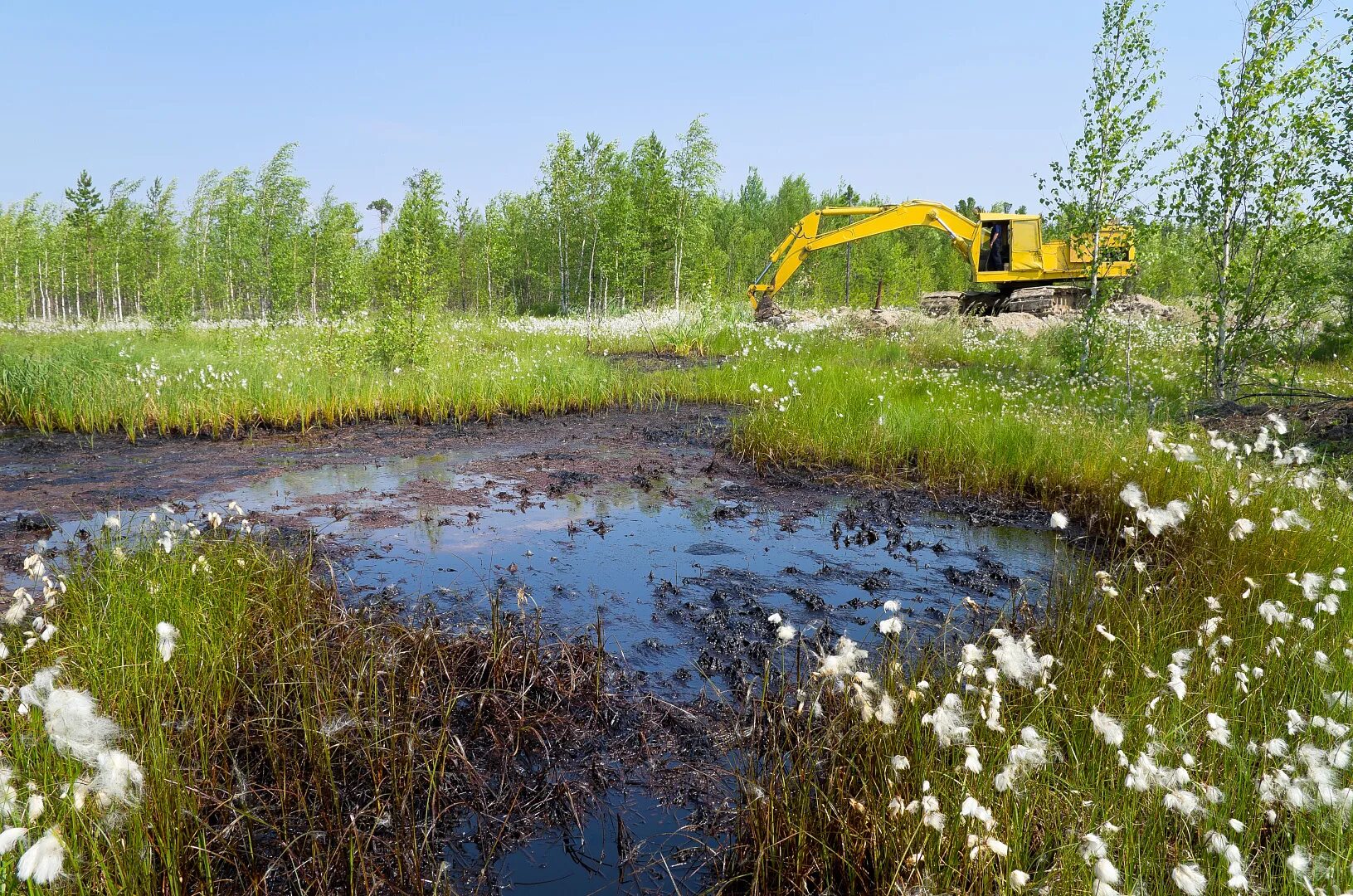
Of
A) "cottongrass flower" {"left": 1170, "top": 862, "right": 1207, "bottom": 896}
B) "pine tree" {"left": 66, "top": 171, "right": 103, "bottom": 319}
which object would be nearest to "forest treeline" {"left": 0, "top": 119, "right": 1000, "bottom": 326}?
"pine tree" {"left": 66, "top": 171, "right": 103, "bottom": 319}

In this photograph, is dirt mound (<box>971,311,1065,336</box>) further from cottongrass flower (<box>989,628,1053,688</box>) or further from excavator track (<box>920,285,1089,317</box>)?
cottongrass flower (<box>989,628,1053,688</box>)

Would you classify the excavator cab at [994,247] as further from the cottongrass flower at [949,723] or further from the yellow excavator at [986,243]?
the cottongrass flower at [949,723]

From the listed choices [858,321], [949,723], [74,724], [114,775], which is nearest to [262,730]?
[74,724]

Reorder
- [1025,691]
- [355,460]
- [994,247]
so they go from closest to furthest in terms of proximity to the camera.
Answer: [1025,691] → [355,460] → [994,247]

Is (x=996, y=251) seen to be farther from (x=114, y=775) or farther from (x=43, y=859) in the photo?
(x=43, y=859)

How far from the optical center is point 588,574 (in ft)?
18.7

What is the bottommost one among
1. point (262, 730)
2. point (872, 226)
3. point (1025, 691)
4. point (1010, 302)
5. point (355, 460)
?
point (262, 730)

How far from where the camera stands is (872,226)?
20.7 metres

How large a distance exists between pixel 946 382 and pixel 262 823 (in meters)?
10.8

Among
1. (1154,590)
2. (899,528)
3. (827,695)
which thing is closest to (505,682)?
(827,695)

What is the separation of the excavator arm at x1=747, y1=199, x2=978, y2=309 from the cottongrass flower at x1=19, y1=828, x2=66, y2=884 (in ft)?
67.9

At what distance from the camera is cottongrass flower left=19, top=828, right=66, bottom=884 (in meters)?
1.55

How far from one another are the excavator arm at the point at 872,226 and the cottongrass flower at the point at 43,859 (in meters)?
20.7

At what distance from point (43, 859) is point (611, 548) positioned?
190 inches
